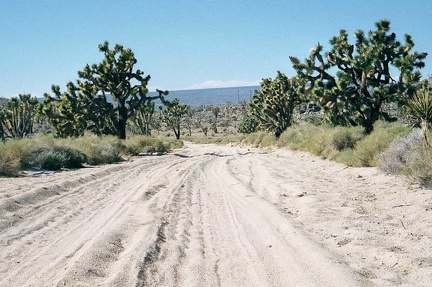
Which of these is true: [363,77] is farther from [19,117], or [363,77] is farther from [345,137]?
[19,117]

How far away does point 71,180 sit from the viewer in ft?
34.3

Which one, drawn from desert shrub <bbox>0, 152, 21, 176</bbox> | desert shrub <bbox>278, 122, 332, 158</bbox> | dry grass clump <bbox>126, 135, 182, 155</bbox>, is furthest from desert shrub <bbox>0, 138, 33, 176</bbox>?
desert shrub <bbox>278, 122, 332, 158</bbox>

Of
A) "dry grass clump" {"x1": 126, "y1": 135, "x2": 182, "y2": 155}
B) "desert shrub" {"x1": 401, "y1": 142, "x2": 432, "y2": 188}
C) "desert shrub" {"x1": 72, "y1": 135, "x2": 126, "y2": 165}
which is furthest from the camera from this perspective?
"dry grass clump" {"x1": 126, "y1": 135, "x2": 182, "y2": 155}

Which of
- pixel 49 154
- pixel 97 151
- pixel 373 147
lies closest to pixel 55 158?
pixel 49 154

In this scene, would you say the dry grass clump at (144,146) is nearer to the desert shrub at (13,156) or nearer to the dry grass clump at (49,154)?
the dry grass clump at (49,154)

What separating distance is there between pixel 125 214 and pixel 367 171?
6.71 metres

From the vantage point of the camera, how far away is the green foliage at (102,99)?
2753 cm

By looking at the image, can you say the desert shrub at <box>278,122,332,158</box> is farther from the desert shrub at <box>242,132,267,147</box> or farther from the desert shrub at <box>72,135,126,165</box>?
the desert shrub at <box>72,135,126,165</box>

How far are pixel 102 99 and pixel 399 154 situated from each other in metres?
23.0

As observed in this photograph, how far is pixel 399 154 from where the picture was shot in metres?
9.09

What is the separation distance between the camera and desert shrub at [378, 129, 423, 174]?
8.81 metres

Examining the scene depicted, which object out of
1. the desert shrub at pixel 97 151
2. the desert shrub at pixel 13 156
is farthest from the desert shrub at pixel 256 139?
the desert shrub at pixel 13 156

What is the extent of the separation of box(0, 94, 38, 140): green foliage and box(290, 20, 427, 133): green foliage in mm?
24967

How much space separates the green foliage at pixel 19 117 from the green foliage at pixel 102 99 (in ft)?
17.6
